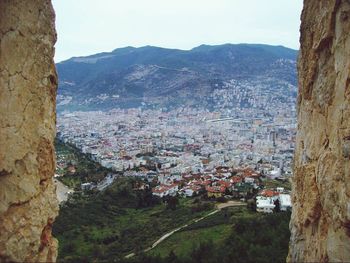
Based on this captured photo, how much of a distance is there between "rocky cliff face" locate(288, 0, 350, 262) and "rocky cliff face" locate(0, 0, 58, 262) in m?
3.36

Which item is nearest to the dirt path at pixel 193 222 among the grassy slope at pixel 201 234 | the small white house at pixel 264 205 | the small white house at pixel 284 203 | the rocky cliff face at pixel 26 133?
the grassy slope at pixel 201 234

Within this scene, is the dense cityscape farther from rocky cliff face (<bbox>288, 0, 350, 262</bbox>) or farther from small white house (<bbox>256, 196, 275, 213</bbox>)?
rocky cliff face (<bbox>288, 0, 350, 262</bbox>)

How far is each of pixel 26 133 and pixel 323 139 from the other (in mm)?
3853

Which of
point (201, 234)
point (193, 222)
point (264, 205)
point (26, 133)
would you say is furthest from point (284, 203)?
point (26, 133)

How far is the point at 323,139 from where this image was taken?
6.88 meters

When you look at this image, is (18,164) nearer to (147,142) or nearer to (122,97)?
(147,142)

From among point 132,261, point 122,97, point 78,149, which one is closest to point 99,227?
point 132,261

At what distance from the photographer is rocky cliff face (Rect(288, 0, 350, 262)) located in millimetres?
5992

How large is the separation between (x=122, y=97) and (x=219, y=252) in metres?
173

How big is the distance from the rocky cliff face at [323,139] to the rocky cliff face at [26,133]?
11.0 feet

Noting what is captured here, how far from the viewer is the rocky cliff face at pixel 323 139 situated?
19.7 feet

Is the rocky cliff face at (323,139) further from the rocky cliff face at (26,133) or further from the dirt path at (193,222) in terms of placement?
the dirt path at (193,222)

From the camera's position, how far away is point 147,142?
104m

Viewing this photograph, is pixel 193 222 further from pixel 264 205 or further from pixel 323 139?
pixel 323 139
